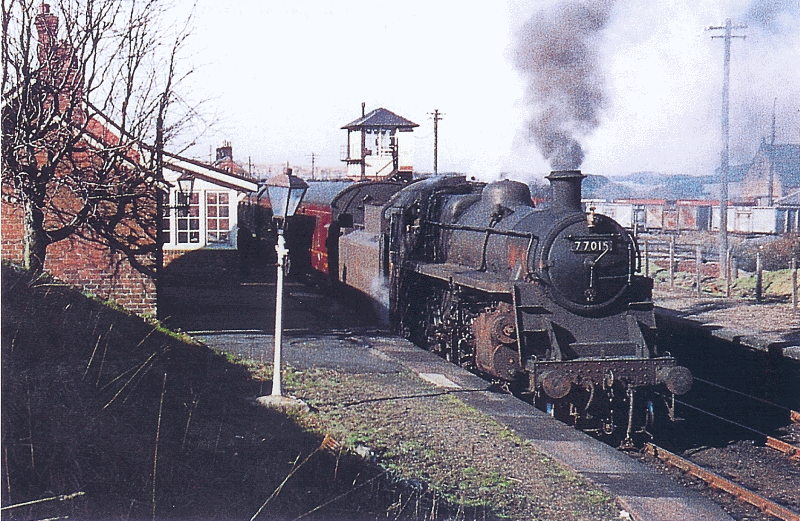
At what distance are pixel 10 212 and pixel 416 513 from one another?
30.5 ft

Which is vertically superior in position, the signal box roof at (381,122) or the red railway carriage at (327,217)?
the signal box roof at (381,122)

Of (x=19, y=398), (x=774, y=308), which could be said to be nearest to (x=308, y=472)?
(x=19, y=398)

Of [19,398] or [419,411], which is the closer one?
[19,398]

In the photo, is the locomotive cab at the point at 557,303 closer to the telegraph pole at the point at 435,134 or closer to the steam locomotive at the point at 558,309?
the steam locomotive at the point at 558,309

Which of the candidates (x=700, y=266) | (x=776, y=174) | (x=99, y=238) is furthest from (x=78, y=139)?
(x=776, y=174)

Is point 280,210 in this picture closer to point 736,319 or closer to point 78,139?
point 78,139

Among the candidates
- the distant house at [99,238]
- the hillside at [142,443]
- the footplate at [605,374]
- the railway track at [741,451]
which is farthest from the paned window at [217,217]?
the footplate at [605,374]

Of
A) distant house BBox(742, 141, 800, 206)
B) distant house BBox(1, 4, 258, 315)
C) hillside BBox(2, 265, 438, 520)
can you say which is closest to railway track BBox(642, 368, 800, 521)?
hillside BBox(2, 265, 438, 520)

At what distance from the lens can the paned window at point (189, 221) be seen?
1992cm

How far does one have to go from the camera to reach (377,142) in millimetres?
49000

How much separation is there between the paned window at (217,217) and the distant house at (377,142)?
1053 inches

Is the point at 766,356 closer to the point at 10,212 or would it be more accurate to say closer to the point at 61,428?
the point at 61,428

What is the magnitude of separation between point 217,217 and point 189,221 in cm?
72

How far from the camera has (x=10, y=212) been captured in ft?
42.1
